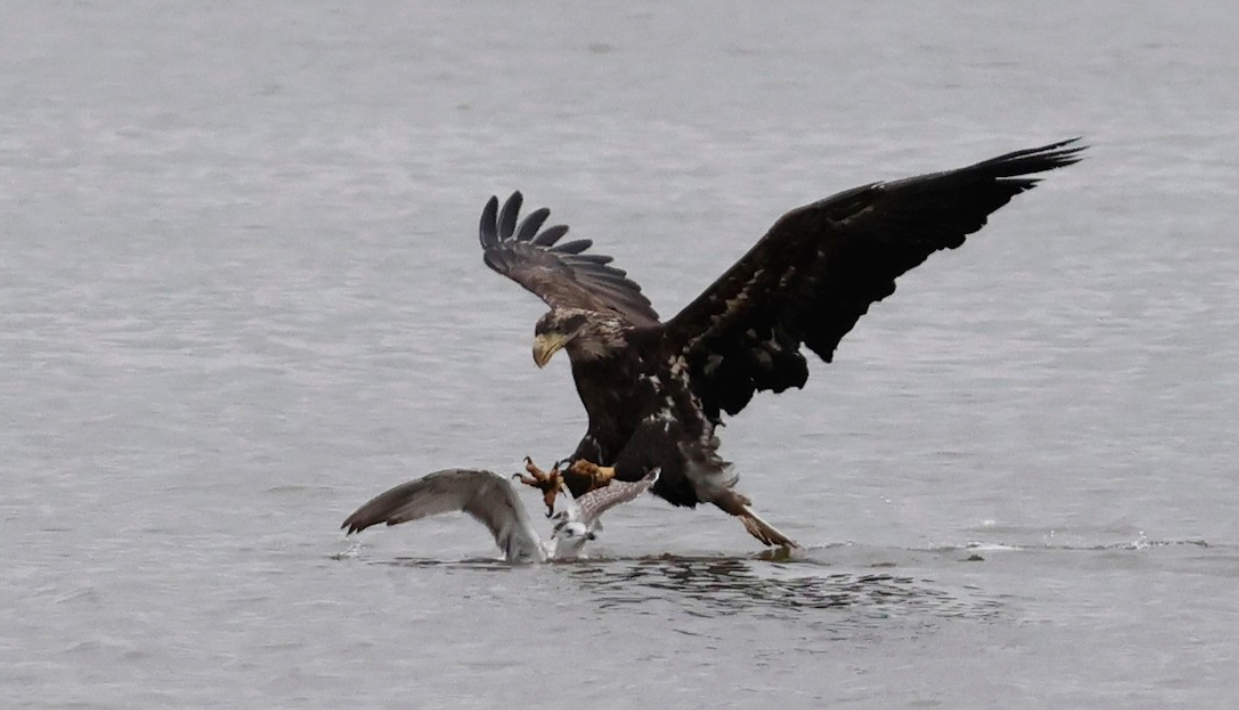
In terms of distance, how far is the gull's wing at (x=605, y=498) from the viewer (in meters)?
8.62

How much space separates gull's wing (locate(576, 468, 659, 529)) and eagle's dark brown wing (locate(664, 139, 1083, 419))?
0.48 m

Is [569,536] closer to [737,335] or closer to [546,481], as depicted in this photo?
[546,481]

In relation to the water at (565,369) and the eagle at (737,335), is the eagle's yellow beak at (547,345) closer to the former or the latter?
the eagle at (737,335)

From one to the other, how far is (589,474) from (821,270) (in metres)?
1.02

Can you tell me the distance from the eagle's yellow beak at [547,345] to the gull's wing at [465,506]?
530 mm

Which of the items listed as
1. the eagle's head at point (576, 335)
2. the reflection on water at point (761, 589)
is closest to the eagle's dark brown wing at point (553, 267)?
the eagle's head at point (576, 335)

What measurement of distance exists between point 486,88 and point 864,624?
1198cm

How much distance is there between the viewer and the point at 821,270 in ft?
28.8

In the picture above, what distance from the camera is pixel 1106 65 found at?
2023 centimetres

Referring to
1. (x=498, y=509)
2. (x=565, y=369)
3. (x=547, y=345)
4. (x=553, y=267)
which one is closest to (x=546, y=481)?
(x=498, y=509)

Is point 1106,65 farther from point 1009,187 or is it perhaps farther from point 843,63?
point 1009,187

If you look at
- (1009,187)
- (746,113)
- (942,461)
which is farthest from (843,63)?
(1009,187)

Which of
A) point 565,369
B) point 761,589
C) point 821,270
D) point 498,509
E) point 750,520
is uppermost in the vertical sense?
point 821,270

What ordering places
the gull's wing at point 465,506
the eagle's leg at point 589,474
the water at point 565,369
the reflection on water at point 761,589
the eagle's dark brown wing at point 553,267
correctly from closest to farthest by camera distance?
1. the water at point 565,369
2. the reflection on water at point 761,589
3. the gull's wing at point 465,506
4. the eagle's leg at point 589,474
5. the eagle's dark brown wing at point 553,267
